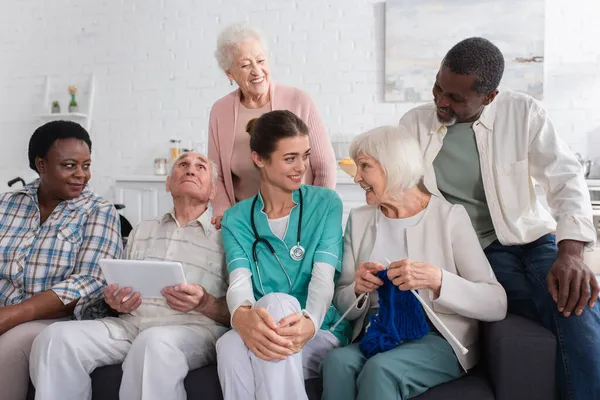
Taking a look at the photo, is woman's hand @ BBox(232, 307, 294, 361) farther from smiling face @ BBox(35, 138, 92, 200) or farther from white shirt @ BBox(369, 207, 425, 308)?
smiling face @ BBox(35, 138, 92, 200)

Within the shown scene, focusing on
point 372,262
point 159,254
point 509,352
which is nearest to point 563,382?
point 509,352

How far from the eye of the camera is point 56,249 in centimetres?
232

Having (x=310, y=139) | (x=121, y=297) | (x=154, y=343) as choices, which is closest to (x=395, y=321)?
(x=154, y=343)

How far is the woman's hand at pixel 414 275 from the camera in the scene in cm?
180

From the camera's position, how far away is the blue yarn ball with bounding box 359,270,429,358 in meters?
1.86

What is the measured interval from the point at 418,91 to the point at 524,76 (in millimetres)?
877

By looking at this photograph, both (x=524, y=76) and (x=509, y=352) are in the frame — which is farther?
(x=524, y=76)

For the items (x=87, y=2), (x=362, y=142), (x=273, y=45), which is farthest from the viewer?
(x=87, y=2)

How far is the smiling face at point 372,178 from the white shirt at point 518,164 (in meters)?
0.22

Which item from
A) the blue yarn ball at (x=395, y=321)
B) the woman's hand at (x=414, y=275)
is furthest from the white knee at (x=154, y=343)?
the woman's hand at (x=414, y=275)

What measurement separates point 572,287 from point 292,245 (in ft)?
2.95

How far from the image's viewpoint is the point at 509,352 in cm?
175

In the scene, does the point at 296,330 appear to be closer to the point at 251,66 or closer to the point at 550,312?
the point at 550,312

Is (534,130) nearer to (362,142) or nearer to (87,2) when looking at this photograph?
(362,142)
